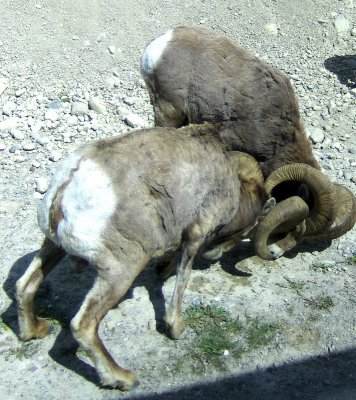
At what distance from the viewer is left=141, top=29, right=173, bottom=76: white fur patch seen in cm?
802

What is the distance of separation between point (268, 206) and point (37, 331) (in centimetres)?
265

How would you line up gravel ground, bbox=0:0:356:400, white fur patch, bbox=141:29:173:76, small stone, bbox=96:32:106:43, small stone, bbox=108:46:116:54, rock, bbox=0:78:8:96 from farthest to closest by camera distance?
small stone, bbox=96:32:106:43
small stone, bbox=108:46:116:54
rock, bbox=0:78:8:96
white fur patch, bbox=141:29:173:76
gravel ground, bbox=0:0:356:400

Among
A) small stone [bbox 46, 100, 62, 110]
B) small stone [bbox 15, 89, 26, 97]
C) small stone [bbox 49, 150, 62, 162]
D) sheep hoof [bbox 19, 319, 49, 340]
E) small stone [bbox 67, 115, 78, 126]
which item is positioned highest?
small stone [bbox 15, 89, 26, 97]

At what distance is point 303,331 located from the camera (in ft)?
21.6

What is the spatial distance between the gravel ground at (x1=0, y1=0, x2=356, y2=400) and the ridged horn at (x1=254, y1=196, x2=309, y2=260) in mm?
293

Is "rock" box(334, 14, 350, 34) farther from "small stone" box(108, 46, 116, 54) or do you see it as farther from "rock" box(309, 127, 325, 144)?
"small stone" box(108, 46, 116, 54)

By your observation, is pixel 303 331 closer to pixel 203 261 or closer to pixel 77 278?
pixel 203 261

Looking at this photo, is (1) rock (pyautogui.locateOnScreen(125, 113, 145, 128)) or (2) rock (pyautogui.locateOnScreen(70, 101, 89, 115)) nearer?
(1) rock (pyautogui.locateOnScreen(125, 113, 145, 128))

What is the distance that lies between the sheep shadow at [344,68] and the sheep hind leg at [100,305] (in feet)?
21.2

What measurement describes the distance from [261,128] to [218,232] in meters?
1.59

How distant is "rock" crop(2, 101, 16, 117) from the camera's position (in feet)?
32.8

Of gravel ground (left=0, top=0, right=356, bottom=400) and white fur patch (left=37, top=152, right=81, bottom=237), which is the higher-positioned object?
white fur patch (left=37, top=152, right=81, bottom=237)

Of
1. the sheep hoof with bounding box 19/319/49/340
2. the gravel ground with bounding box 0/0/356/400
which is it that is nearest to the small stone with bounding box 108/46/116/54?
the gravel ground with bounding box 0/0/356/400

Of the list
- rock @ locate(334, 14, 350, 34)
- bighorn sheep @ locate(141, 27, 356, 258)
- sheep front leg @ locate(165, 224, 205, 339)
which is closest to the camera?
sheep front leg @ locate(165, 224, 205, 339)
